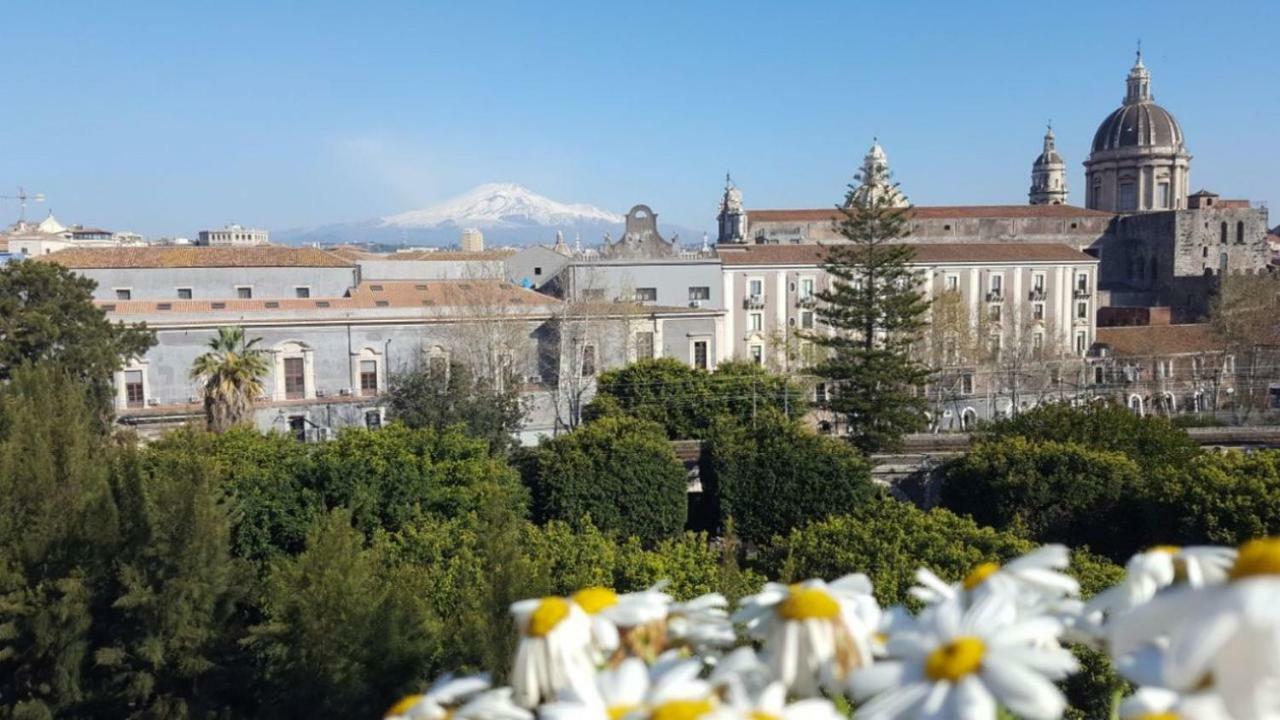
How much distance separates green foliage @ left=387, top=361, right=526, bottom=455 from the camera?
21891 millimetres

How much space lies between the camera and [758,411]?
957 inches

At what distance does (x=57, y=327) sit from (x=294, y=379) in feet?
27.4

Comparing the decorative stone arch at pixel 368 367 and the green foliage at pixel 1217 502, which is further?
the decorative stone arch at pixel 368 367

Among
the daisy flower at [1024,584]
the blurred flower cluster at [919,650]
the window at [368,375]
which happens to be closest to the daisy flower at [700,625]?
the blurred flower cluster at [919,650]

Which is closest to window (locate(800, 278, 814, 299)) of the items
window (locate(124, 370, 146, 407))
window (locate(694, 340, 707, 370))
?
window (locate(694, 340, 707, 370))

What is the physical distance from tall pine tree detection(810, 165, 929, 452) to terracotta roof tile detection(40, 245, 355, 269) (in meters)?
19.3

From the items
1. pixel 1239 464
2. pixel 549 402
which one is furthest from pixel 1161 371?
pixel 1239 464

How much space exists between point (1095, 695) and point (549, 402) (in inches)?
947

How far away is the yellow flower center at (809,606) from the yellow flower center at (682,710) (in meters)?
0.41

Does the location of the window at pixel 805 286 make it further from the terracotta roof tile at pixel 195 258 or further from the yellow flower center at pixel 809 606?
the yellow flower center at pixel 809 606

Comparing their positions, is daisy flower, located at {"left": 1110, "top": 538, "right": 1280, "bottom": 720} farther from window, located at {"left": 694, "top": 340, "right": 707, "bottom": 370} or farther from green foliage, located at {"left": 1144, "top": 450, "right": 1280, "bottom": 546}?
window, located at {"left": 694, "top": 340, "right": 707, "bottom": 370}

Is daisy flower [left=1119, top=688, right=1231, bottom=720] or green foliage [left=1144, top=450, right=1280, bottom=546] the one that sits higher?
daisy flower [left=1119, top=688, right=1231, bottom=720]

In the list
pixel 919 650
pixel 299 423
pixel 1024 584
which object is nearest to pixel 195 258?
pixel 299 423

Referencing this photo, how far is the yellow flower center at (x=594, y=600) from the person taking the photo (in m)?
2.56
